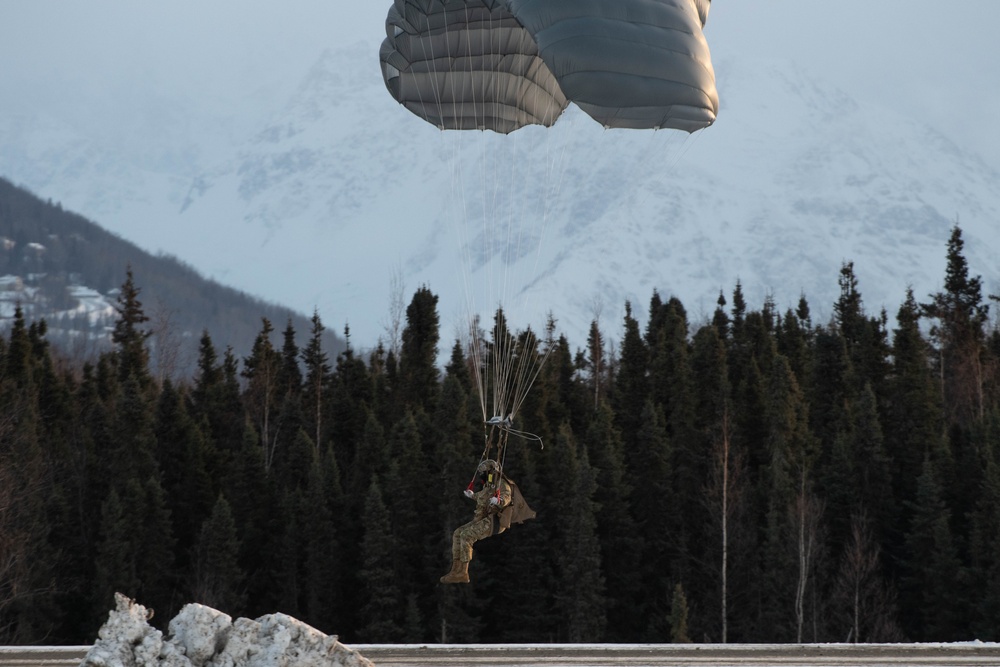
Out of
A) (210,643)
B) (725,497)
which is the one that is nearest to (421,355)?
(725,497)

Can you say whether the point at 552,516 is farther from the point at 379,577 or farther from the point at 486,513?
the point at 486,513

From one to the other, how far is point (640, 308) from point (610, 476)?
153865 millimetres

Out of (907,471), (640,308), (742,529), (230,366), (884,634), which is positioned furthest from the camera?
(640,308)

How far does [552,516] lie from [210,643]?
2838 cm

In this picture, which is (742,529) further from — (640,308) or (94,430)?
(640,308)

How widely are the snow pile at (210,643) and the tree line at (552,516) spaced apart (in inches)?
868

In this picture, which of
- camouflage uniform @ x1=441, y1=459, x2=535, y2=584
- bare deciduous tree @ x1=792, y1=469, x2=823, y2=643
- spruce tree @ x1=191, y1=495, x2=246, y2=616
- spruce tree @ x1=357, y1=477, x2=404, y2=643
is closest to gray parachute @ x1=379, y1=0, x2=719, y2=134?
camouflage uniform @ x1=441, y1=459, x2=535, y2=584

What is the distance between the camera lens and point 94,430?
151 feet

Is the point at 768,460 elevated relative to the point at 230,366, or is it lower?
lower

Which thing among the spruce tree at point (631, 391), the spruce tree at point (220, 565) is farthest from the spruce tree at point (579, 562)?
the spruce tree at point (220, 565)

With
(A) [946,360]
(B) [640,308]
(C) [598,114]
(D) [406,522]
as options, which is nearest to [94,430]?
(D) [406,522]

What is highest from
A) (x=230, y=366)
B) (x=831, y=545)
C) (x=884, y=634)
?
(x=230, y=366)

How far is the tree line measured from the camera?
125 feet

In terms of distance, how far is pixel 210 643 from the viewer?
1346 centimetres
